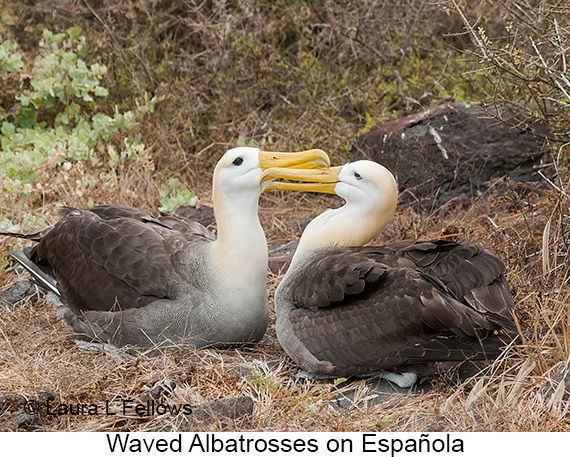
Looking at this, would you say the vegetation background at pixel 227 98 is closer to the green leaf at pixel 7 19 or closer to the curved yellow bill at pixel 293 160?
the green leaf at pixel 7 19

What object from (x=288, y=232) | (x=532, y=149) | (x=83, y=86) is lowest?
(x=288, y=232)

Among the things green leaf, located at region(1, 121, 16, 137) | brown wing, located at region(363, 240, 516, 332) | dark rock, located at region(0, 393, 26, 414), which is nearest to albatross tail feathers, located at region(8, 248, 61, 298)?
dark rock, located at region(0, 393, 26, 414)

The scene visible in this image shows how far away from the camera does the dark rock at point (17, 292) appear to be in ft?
17.6

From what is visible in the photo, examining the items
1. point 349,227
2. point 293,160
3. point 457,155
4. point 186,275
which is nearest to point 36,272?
point 186,275

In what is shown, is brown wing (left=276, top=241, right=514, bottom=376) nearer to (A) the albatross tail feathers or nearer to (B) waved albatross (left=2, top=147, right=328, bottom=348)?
(B) waved albatross (left=2, top=147, right=328, bottom=348)

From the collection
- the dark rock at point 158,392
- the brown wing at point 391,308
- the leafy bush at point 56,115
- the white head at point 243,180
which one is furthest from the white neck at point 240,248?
the leafy bush at point 56,115

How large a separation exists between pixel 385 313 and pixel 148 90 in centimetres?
483

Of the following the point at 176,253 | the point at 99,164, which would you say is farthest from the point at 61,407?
the point at 99,164

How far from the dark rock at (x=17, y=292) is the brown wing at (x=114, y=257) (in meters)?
0.53

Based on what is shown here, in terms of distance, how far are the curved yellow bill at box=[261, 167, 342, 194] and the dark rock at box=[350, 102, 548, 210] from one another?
1869mm

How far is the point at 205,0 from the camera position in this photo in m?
7.88

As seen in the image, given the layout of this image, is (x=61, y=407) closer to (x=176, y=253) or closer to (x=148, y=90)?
(x=176, y=253)

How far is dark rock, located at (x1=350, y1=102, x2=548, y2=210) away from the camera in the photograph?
6.45m

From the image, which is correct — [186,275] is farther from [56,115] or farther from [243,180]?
[56,115]
